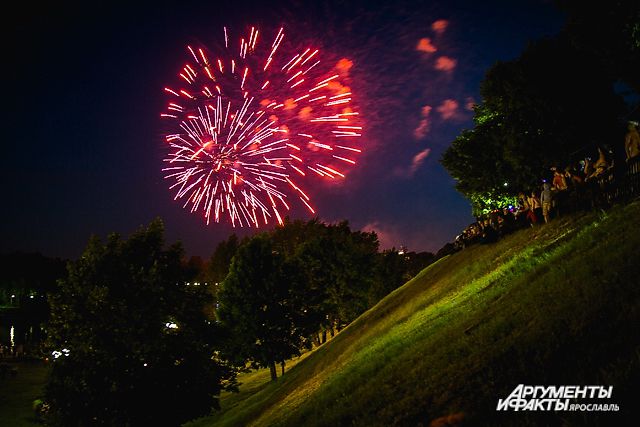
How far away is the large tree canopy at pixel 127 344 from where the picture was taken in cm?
1567

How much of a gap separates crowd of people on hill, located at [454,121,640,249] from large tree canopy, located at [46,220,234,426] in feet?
59.3

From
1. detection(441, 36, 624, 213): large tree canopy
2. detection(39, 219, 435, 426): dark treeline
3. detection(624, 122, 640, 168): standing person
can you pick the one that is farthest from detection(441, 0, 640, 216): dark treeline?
detection(39, 219, 435, 426): dark treeline

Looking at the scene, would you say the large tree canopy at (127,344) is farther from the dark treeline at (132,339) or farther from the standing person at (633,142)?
the standing person at (633,142)

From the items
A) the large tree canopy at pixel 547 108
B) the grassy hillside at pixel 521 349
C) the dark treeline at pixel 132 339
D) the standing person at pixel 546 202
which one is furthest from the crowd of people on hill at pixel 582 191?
the dark treeline at pixel 132 339

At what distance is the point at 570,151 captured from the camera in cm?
3017

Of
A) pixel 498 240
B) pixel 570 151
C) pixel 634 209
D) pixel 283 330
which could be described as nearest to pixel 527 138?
pixel 570 151

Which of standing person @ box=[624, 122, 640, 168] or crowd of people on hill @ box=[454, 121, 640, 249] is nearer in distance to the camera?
crowd of people on hill @ box=[454, 121, 640, 249]

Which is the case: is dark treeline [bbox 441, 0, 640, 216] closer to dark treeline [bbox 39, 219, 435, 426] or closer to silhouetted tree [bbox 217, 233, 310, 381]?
silhouetted tree [bbox 217, 233, 310, 381]

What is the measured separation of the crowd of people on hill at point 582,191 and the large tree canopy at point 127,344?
59.3 feet

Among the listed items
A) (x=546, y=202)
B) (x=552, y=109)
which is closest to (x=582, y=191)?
(x=546, y=202)

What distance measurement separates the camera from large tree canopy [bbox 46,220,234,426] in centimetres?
1567

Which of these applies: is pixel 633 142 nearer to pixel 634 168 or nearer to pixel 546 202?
pixel 634 168

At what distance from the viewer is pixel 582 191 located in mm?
18172

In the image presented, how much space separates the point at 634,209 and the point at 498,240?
1365 centimetres
